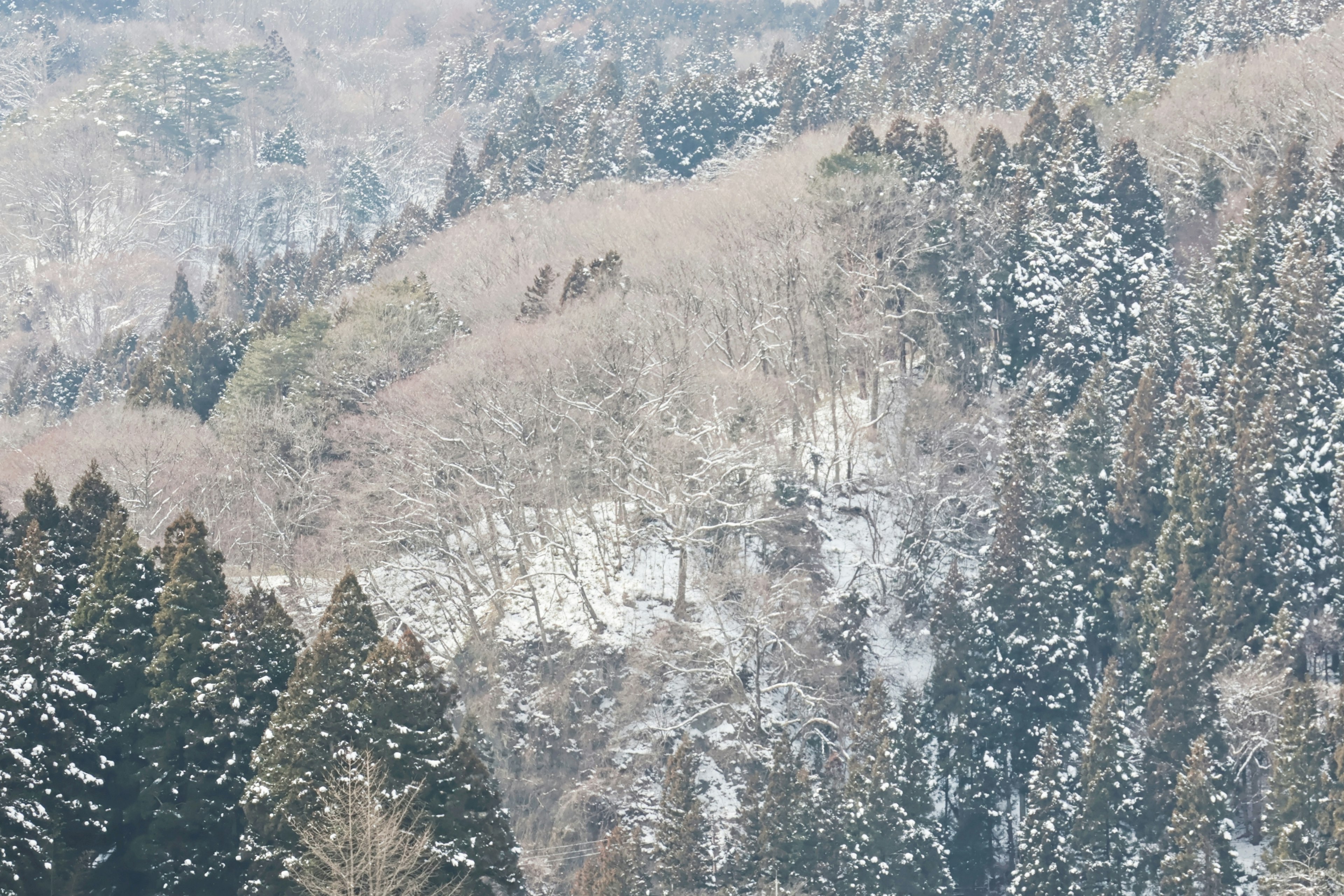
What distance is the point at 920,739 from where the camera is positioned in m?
43.2

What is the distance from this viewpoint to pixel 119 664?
28.1 m

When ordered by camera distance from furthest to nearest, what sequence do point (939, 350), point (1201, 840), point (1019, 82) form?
point (1019, 82) < point (939, 350) < point (1201, 840)

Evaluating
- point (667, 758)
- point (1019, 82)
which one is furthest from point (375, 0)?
point (667, 758)

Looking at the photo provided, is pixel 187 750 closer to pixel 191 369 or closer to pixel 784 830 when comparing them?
pixel 784 830

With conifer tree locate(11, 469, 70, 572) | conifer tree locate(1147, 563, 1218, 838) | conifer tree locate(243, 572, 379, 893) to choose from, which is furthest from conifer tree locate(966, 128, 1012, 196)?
conifer tree locate(11, 469, 70, 572)

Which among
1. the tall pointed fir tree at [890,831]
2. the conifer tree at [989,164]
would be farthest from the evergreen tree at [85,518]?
the conifer tree at [989,164]

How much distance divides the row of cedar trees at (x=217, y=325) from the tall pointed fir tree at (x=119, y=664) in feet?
98.4

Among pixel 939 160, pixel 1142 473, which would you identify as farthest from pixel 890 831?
pixel 939 160

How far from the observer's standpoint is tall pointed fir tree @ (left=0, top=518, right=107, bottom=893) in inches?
918

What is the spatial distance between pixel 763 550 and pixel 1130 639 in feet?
39.0

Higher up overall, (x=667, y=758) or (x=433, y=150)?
(x=433, y=150)

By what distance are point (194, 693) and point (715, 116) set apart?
212ft

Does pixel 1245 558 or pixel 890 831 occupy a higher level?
pixel 1245 558

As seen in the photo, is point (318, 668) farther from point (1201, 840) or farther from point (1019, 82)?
point (1019, 82)
